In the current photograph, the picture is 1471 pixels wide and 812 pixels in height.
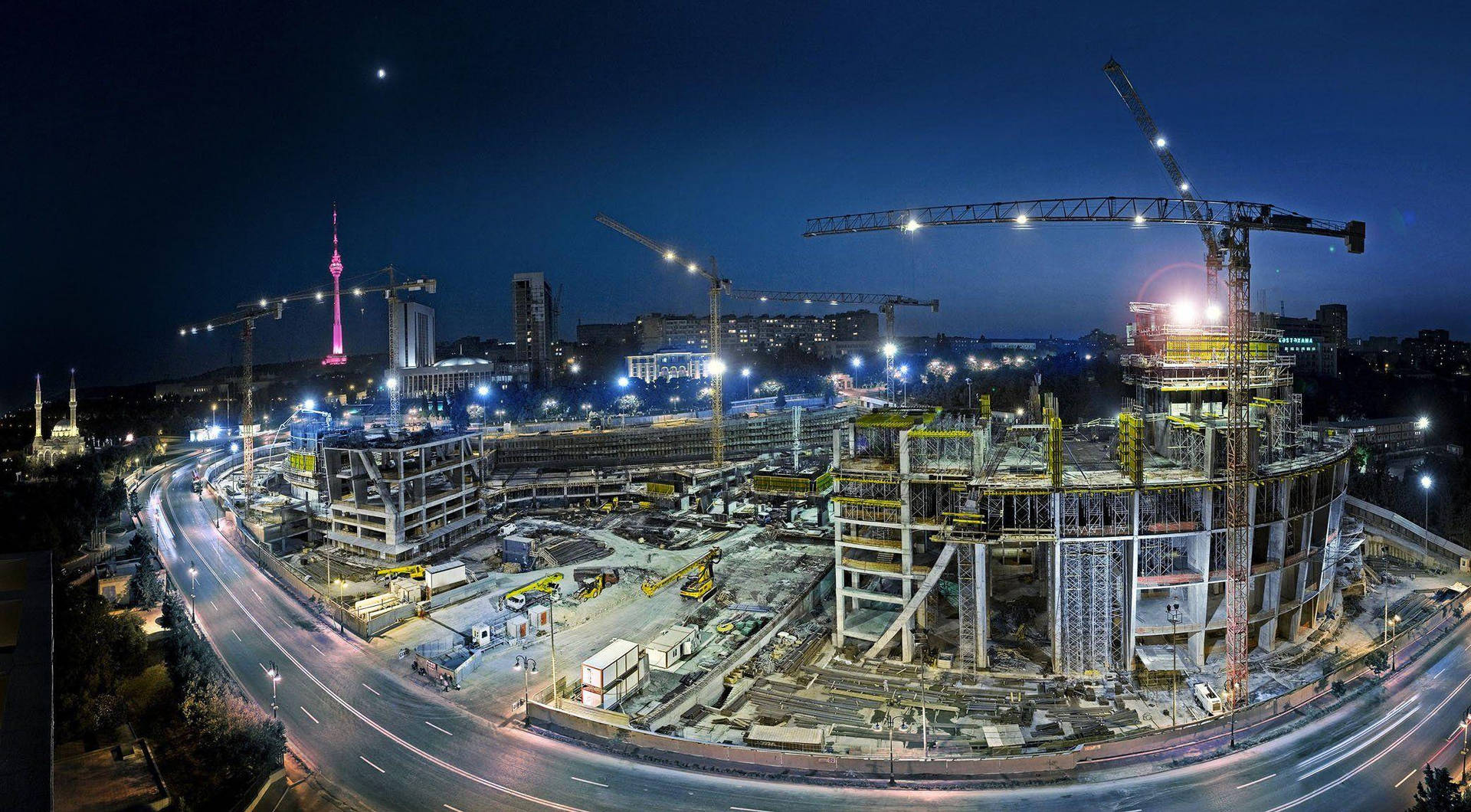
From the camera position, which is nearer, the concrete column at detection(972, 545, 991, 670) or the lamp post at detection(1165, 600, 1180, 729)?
the lamp post at detection(1165, 600, 1180, 729)

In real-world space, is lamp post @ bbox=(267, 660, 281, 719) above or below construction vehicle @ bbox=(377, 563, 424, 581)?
below

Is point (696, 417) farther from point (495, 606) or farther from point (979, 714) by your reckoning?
point (979, 714)

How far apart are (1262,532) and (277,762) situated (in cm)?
4072

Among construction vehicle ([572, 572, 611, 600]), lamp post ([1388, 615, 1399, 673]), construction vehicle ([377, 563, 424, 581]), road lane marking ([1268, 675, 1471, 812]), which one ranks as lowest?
road lane marking ([1268, 675, 1471, 812])

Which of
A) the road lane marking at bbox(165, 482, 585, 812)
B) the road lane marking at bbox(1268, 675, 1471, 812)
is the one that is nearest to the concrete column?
the road lane marking at bbox(1268, 675, 1471, 812)

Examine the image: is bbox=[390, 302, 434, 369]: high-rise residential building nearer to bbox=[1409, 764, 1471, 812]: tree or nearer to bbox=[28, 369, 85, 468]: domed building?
bbox=[28, 369, 85, 468]: domed building

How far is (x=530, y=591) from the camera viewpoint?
3812 cm

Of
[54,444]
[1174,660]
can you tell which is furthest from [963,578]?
[54,444]

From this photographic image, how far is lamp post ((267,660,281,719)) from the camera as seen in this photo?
85.2ft

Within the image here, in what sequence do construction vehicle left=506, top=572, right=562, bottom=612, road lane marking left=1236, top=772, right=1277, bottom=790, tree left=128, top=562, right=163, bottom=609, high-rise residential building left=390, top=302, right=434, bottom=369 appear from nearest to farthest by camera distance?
1. road lane marking left=1236, top=772, right=1277, bottom=790
2. tree left=128, top=562, right=163, bottom=609
3. construction vehicle left=506, top=572, right=562, bottom=612
4. high-rise residential building left=390, top=302, right=434, bottom=369

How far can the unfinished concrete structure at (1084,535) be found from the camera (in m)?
→ 30.5

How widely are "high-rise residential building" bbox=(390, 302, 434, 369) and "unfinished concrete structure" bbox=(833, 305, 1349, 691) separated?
121026mm

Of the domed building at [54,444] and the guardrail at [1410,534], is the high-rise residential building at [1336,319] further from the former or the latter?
the domed building at [54,444]

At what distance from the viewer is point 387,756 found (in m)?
23.3
